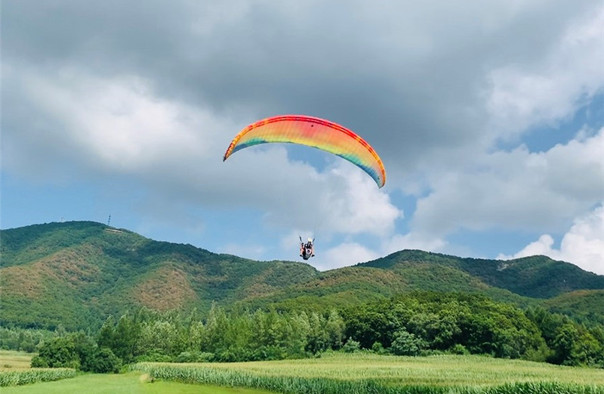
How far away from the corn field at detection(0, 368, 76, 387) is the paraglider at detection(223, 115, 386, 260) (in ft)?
125

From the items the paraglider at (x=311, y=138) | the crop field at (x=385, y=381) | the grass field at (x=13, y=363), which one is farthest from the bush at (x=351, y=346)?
the paraglider at (x=311, y=138)

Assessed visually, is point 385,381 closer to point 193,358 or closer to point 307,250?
point 307,250

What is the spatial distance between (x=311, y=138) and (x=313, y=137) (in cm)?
18

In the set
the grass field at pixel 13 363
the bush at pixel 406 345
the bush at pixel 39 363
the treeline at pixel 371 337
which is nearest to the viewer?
the grass field at pixel 13 363

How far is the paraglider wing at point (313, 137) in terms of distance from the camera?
95.5 ft

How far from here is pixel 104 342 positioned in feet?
299

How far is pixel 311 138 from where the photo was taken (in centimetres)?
3048

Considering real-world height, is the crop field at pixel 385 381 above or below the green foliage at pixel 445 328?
below

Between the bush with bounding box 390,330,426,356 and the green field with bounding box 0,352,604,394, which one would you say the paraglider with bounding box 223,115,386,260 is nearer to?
the green field with bounding box 0,352,604,394

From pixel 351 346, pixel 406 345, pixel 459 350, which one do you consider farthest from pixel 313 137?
pixel 351 346

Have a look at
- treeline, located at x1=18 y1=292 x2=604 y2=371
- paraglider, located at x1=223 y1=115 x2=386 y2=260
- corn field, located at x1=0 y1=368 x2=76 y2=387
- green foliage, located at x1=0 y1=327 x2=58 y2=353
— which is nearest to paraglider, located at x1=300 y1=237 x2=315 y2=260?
paraglider, located at x1=223 y1=115 x2=386 y2=260

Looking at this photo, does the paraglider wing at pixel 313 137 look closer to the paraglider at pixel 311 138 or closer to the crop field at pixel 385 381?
the paraglider at pixel 311 138

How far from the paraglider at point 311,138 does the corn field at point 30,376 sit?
37984 mm

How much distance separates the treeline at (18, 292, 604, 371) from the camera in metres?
84.3
